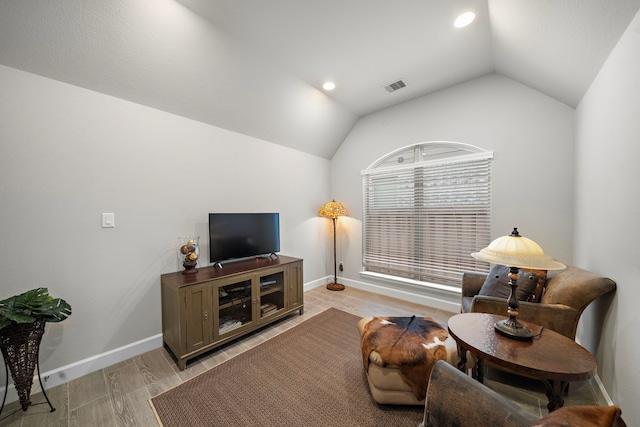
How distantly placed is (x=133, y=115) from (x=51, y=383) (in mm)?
2316

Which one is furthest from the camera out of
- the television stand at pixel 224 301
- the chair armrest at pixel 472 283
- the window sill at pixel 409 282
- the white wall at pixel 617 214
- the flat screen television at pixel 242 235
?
the window sill at pixel 409 282

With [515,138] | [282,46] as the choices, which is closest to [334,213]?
[282,46]

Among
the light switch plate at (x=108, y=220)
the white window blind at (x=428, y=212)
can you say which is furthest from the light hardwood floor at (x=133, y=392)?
the white window blind at (x=428, y=212)

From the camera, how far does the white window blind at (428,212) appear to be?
9.98 ft

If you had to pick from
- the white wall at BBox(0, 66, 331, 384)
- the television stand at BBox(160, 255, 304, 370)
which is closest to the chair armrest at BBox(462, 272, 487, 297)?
the television stand at BBox(160, 255, 304, 370)

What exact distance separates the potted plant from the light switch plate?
643 mm

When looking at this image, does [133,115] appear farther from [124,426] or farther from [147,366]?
[124,426]

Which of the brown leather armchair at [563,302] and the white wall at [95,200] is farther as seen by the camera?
the white wall at [95,200]

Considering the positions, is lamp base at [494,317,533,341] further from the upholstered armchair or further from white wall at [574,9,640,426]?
the upholstered armchair

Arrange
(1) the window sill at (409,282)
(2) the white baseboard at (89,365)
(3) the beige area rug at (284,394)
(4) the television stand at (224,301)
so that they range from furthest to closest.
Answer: (1) the window sill at (409,282) < (4) the television stand at (224,301) < (2) the white baseboard at (89,365) < (3) the beige area rug at (284,394)

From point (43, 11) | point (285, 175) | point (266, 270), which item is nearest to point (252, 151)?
point (285, 175)

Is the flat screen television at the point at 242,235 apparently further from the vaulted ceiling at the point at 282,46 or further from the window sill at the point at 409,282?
the window sill at the point at 409,282

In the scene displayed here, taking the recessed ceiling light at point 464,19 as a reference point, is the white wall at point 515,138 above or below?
below

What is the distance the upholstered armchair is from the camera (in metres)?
0.77
